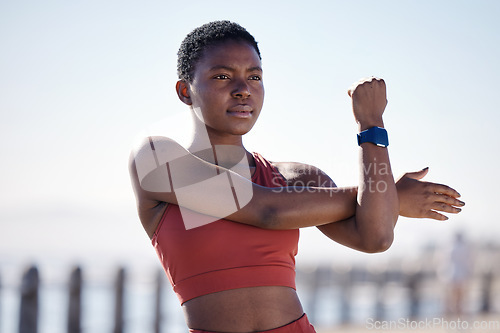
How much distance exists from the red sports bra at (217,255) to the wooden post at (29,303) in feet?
20.9

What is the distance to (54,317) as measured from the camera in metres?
9.65

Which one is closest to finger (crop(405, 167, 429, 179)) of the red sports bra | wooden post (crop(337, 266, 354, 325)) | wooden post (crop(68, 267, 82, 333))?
the red sports bra

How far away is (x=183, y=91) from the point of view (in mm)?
2711

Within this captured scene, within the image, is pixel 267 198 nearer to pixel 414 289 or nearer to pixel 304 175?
pixel 304 175

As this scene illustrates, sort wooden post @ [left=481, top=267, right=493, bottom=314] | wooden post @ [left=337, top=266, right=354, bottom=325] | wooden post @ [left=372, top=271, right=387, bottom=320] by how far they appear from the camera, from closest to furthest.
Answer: wooden post @ [left=337, top=266, right=354, bottom=325] → wooden post @ [left=372, top=271, right=387, bottom=320] → wooden post @ [left=481, top=267, right=493, bottom=314]

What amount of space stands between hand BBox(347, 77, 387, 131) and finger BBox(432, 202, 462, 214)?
41cm

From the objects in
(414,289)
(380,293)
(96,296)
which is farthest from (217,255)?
(414,289)

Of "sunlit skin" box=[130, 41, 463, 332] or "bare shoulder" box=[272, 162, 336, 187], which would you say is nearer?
"sunlit skin" box=[130, 41, 463, 332]

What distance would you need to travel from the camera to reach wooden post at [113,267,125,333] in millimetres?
9891

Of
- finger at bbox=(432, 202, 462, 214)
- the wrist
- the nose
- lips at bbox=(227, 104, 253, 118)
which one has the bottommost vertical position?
finger at bbox=(432, 202, 462, 214)

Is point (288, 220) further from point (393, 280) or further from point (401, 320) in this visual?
point (393, 280)

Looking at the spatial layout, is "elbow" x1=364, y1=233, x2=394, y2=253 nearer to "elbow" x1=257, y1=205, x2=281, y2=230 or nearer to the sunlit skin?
the sunlit skin

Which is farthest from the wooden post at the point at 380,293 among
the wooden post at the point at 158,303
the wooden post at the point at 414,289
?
the wooden post at the point at 158,303

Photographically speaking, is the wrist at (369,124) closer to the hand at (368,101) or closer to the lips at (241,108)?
Result: the hand at (368,101)
